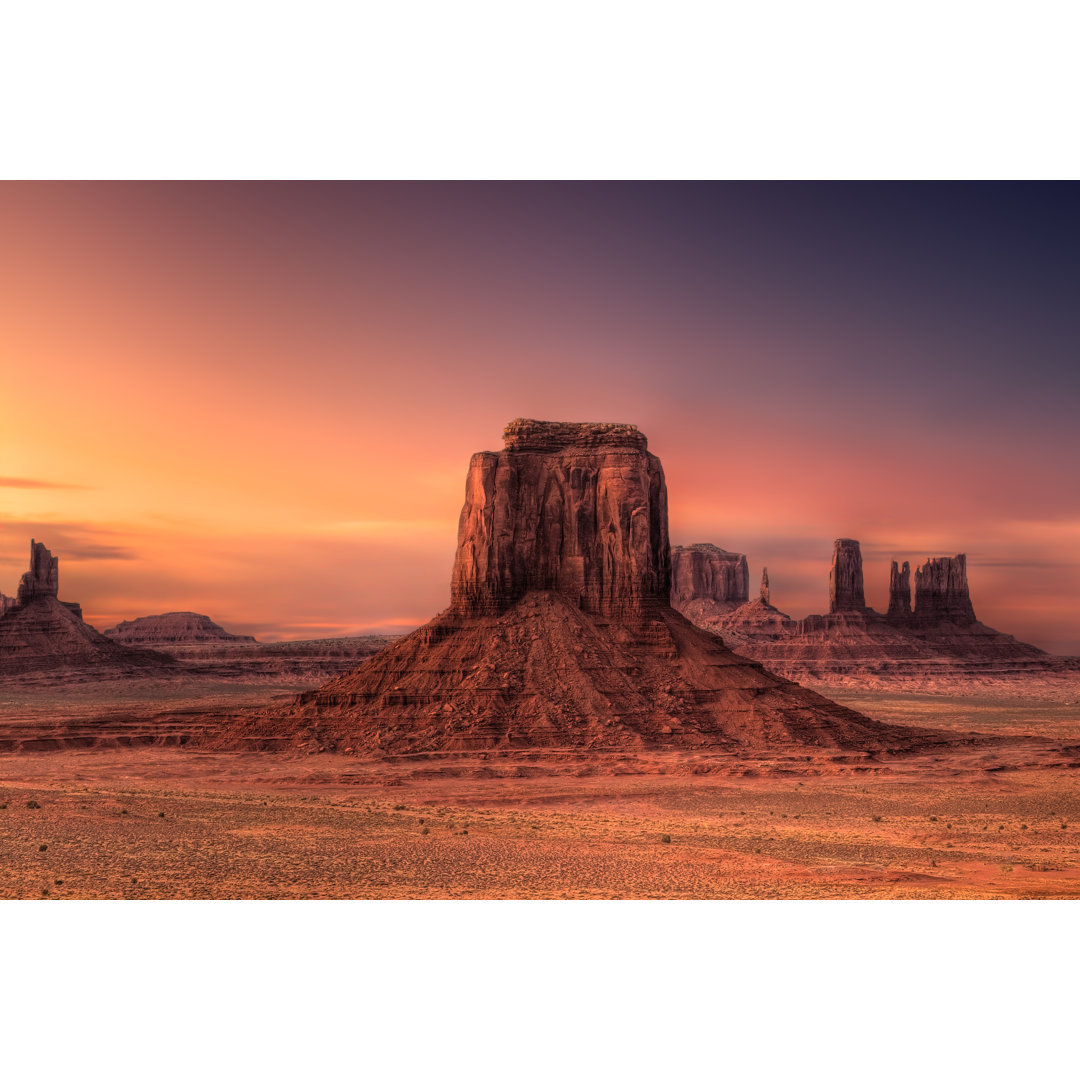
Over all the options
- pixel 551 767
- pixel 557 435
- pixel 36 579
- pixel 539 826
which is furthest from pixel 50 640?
pixel 539 826

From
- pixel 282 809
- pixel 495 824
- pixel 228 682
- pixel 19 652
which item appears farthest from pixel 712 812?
pixel 19 652

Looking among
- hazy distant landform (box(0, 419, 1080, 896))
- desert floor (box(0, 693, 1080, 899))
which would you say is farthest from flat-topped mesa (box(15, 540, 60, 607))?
desert floor (box(0, 693, 1080, 899))

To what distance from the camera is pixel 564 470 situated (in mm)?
63594

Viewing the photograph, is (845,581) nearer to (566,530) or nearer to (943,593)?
(943,593)

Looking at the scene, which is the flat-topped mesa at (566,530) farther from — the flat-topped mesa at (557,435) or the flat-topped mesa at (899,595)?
the flat-topped mesa at (899,595)

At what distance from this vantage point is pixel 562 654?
5781 centimetres

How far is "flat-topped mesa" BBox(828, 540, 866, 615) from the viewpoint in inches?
6767

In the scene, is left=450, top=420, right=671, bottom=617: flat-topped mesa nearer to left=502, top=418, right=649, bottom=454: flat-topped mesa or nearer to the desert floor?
left=502, top=418, right=649, bottom=454: flat-topped mesa

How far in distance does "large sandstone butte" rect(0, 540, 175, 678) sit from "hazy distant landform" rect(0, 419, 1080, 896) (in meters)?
45.1

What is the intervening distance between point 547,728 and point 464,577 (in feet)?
39.9

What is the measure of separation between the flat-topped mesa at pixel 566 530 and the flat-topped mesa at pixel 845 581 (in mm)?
114814

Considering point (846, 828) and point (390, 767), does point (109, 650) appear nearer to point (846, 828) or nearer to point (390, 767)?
point (390, 767)

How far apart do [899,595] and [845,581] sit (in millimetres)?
11844

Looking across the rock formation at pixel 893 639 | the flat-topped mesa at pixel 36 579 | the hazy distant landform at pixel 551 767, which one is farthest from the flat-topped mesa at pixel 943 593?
the flat-topped mesa at pixel 36 579
